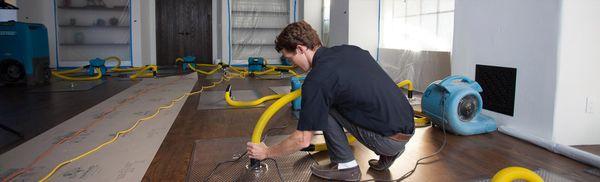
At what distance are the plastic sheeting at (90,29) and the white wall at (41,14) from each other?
16 centimetres

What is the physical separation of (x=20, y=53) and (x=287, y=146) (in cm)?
583

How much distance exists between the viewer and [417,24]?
5.61 metres

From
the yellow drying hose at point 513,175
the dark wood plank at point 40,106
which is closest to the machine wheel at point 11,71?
the dark wood plank at point 40,106

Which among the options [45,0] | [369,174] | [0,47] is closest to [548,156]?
[369,174]

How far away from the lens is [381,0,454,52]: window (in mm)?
4918

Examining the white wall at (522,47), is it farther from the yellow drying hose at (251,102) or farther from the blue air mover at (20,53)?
the blue air mover at (20,53)

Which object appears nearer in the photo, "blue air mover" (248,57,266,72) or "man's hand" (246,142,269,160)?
"man's hand" (246,142,269,160)

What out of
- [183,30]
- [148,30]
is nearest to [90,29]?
[148,30]

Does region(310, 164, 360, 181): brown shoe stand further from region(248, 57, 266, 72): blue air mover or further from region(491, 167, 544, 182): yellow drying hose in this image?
region(248, 57, 266, 72): blue air mover

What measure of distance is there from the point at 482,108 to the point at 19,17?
8886 mm

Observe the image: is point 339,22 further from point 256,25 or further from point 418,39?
point 256,25

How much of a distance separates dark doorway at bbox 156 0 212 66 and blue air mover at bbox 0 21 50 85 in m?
5.02

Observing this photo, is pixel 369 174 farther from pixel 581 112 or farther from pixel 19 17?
pixel 19 17

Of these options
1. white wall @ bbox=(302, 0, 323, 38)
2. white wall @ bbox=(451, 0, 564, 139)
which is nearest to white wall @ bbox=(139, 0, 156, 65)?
white wall @ bbox=(302, 0, 323, 38)
